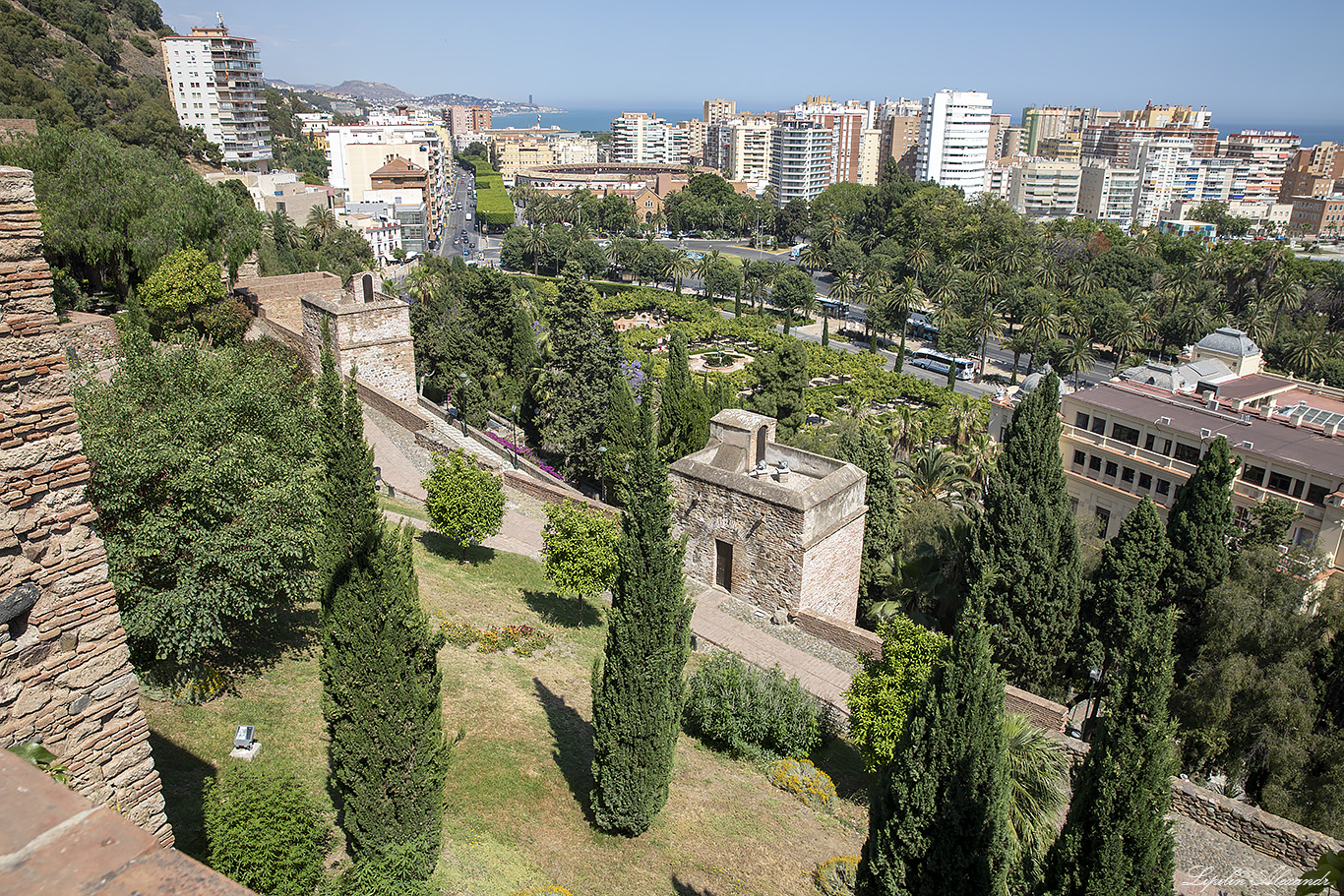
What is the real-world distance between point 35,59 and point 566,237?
4571 centimetres

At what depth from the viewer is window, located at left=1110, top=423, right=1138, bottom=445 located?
2993cm

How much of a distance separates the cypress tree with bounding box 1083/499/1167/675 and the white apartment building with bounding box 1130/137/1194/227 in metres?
148

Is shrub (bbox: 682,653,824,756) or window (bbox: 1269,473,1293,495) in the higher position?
shrub (bbox: 682,653,824,756)

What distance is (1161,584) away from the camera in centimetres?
1853

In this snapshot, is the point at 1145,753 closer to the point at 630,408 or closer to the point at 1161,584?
the point at 1161,584

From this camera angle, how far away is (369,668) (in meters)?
7.98

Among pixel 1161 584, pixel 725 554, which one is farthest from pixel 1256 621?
pixel 725 554

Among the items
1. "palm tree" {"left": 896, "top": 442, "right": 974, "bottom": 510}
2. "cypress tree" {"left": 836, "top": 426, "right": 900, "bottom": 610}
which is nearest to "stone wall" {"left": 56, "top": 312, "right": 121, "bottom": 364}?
"cypress tree" {"left": 836, "top": 426, "right": 900, "bottom": 610}

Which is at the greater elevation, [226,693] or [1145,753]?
[1145,753]

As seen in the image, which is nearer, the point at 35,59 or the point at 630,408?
the point at 630,408

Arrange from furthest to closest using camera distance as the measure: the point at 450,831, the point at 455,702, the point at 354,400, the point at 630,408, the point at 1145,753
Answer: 1. the point at 630,408
2. the point at 455,702
3. the point at 450,831
4. the point at 354,400
5. the point at 1145,753

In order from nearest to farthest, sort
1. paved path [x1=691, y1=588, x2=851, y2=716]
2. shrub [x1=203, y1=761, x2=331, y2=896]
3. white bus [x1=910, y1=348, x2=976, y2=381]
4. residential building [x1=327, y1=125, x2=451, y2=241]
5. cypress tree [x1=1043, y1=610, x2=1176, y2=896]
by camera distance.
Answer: shrub [x1=203, y1=761, x2=331, y2=896], cypress tree [x1=1043, y1=610, x2=1176, y2=896], paved path [x1=691, y1=588, x2=851, y2=716], white bus [x1=910, y1=348, x2=976, y2=381], residential building [x1=327, y1=125, x2=451, y2=241]

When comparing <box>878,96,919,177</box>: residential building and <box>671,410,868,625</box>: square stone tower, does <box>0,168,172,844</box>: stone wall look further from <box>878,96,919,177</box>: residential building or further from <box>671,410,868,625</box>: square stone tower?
<box>878,96,919,177</box>: residential building

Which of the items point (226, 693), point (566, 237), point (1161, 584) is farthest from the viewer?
point (566, 237)
